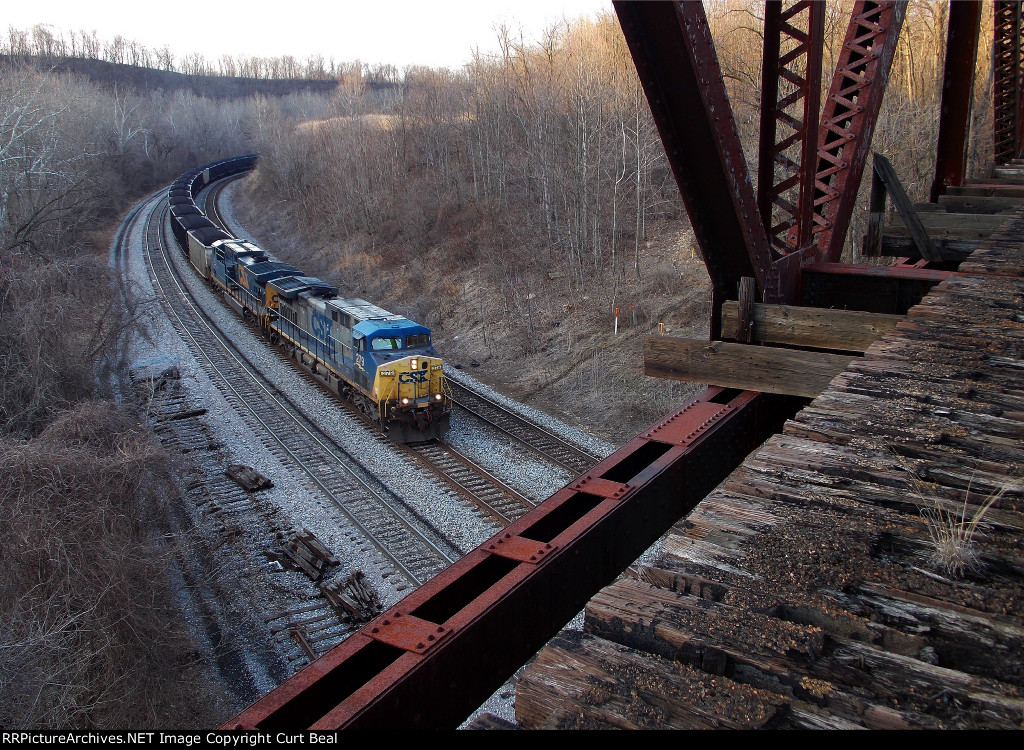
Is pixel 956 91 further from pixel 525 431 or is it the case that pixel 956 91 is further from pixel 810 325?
pixel 525 431

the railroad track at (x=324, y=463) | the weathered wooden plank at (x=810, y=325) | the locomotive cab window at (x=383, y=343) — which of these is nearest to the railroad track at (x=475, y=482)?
the railroad track at (x=324, y=463)

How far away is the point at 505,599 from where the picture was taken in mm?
2840

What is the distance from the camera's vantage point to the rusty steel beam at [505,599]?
254 cm

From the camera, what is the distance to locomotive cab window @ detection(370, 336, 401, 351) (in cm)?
1633

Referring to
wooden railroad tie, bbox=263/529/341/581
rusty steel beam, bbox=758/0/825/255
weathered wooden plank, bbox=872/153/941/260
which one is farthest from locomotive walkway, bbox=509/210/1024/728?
wooden railroad tie, bbox=263/529/341/581

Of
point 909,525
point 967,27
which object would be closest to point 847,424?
point 909,525

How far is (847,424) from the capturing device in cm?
298

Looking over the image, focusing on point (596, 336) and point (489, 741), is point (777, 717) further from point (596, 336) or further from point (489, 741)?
point (596, 336)

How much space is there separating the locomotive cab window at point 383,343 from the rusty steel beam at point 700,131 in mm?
12631

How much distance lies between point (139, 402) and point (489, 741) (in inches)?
790

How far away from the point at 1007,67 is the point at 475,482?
1229 cm

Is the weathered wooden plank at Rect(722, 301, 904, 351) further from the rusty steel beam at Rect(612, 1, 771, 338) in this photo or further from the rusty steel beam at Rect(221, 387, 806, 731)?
the rusty steel beam at Rect(221, 387, 806, 731)

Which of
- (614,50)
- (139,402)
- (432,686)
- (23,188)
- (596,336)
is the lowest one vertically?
(139,402)

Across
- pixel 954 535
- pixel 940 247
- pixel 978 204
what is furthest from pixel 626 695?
pixel 978 204
